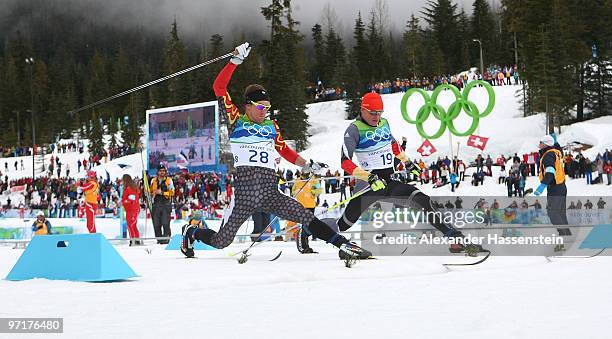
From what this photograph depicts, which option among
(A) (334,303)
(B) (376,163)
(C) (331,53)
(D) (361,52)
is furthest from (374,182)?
(C) (331,53)

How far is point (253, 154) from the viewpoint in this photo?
7648 mm

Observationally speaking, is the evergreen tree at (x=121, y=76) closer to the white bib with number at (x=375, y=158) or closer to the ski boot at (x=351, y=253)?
the white bib with number at (x=375, y=158)

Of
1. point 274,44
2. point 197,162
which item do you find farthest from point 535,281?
point 274,44

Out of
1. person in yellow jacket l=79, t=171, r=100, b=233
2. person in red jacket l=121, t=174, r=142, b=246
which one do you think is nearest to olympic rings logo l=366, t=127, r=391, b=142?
person in red jacket l=121, t=174, r=142, b=246

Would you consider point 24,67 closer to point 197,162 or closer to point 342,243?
point 197,162

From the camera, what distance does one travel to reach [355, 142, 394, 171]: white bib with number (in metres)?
8.53

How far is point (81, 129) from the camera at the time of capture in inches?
3681

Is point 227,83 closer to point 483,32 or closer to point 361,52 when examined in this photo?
point 361,52

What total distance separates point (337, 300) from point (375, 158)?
4206 mm

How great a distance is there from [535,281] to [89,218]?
40.1 ft

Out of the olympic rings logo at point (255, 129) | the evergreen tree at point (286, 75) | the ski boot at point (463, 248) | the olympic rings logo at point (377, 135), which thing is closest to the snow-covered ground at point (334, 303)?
the ski boot at point (463, 248)

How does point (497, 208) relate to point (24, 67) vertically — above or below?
below

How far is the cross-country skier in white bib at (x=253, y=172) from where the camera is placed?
752cm

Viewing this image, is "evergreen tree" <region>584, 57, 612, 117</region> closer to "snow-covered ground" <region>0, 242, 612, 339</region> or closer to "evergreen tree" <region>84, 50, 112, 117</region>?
"snow-covered ground" <region>0, 242, 612, 339</region>
